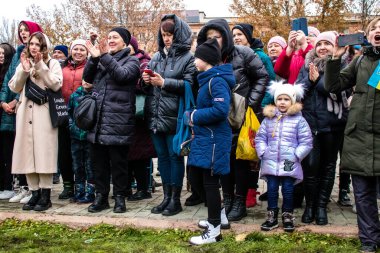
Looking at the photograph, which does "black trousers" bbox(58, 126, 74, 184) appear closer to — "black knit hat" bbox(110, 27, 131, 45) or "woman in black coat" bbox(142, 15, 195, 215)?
"woman in black coat" bbox(142, 15, 195, 215)

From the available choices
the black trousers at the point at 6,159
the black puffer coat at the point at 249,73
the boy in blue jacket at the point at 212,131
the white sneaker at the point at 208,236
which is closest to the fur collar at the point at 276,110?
the black puffer coat at the point at 249,73

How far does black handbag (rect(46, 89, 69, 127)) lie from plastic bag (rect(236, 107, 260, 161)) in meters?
2.30

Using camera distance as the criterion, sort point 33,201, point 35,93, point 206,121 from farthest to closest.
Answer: point 33,201, point 35,93, point 206,121

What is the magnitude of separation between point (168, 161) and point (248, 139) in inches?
43.0

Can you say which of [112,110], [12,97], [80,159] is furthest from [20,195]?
[112,110]

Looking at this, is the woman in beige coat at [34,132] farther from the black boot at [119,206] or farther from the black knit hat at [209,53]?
the black knit hat at [209,53]

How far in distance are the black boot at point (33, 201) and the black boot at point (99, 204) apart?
0.78 metres

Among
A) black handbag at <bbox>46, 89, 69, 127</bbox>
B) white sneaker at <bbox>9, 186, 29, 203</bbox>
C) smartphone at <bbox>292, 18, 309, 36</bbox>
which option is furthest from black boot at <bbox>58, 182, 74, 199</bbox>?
smartphone at <bbox>292, 18, 309, 36</bbox>

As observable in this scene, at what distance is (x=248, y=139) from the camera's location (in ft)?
16.9

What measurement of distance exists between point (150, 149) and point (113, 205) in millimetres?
962

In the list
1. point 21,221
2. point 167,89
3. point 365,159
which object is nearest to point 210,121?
point 167,89

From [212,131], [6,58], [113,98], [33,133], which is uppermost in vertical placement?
[6,58]

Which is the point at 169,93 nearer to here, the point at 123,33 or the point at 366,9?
the point at 123,33

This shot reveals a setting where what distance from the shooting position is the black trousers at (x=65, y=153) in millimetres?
6320
